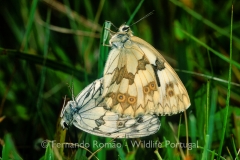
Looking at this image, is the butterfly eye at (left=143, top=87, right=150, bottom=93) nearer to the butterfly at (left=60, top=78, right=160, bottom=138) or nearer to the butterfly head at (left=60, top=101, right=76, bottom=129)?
the butterfly at (left=60, top=78, right=160, bottom=138)

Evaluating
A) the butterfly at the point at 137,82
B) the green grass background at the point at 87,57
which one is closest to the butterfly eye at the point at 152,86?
the butterfly at the point at 137,82

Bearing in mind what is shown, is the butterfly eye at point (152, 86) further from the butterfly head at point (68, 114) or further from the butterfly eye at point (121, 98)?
the butterfly head at point (68, 114)

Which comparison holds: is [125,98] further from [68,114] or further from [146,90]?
[68,114]

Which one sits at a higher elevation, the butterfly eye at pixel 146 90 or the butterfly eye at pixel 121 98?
the butterfly eye at pixel 146 90

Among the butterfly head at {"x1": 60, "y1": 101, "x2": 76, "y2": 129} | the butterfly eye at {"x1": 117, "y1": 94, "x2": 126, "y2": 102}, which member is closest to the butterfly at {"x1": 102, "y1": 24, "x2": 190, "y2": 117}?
the butterfly eye at {"x1": 117, "y1": 94, "x2": 126, "y2": 102}

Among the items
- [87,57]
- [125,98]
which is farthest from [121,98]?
[87,57]

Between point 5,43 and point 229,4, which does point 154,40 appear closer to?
point 229,4
